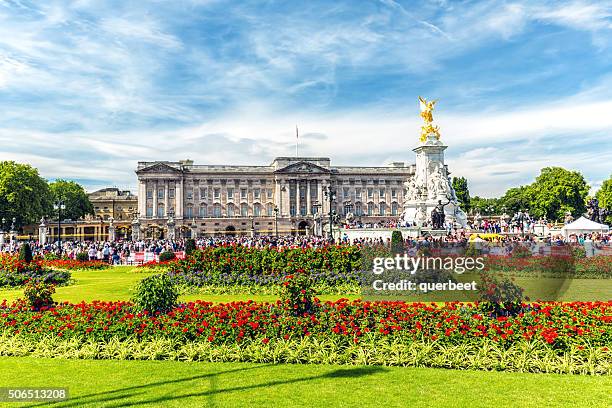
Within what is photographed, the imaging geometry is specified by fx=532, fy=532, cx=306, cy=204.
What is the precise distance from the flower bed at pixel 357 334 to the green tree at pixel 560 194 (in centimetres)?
7212

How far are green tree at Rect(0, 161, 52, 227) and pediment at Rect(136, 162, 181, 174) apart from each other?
20856 mm

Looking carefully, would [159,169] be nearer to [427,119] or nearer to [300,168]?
[300,168]

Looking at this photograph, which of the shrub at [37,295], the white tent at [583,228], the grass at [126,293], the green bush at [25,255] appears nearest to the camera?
the shrub at [37,295]

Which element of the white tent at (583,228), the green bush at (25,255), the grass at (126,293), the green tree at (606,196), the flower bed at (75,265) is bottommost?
the grass at (126,293)

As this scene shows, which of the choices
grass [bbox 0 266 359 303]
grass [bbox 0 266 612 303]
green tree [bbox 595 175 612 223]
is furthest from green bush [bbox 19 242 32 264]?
green tree [bbox 595 175 612 223]

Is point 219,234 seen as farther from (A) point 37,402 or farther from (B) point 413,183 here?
(A) point 37,402

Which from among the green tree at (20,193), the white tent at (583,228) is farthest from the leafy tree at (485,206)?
the green tree at (20,193)

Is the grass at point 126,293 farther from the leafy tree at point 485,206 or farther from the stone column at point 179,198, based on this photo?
the leafy tree at point 485,206

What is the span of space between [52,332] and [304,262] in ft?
29.8

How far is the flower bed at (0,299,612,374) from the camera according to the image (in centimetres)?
807

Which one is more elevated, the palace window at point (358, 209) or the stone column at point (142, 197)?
the stone column at point (142, 197)

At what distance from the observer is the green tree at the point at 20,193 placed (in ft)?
201

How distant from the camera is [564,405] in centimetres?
637

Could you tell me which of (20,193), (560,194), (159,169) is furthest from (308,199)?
(20,193)
